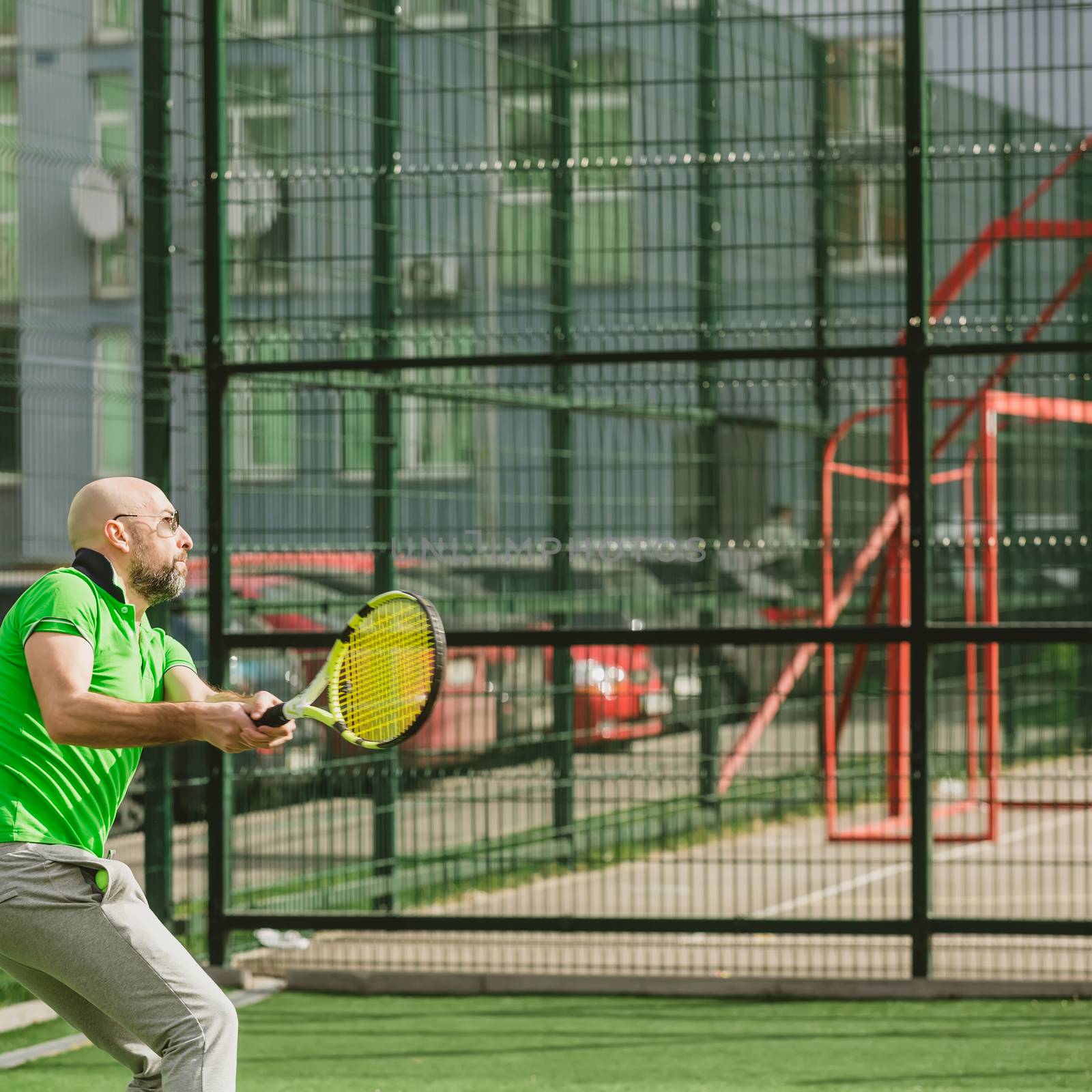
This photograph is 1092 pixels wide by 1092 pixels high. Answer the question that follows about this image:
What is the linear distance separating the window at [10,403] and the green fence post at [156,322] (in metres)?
0.54

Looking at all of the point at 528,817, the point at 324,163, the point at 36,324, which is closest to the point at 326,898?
the point at 528,817

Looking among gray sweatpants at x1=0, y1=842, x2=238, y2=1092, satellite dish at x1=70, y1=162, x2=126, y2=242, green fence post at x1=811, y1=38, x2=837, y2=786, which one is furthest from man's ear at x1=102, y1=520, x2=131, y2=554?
green fence post at x1=811, y1=38, x2=837, y2=786

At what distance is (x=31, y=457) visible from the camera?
829cm

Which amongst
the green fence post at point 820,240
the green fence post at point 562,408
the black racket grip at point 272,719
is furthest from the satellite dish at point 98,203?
the black racket grip at point 272,719

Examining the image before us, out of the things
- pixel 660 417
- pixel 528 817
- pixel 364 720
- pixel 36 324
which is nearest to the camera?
pixel 364 720

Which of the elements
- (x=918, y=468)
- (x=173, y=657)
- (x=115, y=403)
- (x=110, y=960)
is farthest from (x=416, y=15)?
(x=110, y=960)

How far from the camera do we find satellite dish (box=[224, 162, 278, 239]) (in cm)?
855

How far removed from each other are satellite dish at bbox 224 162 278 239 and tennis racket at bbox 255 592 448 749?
4180 mm

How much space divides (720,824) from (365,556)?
2179mm

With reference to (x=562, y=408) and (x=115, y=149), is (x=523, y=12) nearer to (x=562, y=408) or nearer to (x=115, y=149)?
(x=562, y=408)

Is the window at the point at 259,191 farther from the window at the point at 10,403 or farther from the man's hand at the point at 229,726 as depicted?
the man's hand at the point at 229,726

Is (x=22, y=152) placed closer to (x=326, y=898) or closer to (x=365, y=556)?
(x=365, y=556)

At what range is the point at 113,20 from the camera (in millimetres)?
9555

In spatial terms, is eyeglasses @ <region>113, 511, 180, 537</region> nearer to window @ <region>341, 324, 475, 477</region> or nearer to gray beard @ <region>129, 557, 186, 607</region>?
gray beard @ <region>129, 557, 186, 607</region>
